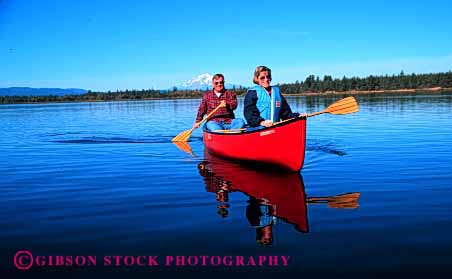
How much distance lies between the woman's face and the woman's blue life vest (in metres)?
0.12

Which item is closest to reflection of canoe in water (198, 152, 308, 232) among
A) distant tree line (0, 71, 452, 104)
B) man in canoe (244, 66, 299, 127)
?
man in canoe (244, 66, 299, 127)

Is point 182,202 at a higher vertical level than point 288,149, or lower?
lower

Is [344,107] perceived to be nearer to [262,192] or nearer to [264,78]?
[264,78]

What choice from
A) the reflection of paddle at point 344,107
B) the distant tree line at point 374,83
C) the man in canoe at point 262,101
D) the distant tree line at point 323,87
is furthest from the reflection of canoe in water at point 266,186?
the distant tree line at point 374,83

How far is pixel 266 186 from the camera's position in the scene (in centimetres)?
741

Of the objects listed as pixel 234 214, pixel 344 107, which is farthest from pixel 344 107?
pixel 234 214

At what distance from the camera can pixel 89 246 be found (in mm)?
4629

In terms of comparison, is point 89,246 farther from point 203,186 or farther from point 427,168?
point 427,168

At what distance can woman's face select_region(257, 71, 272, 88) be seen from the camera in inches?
352

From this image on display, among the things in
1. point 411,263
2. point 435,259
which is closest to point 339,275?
point 411,263

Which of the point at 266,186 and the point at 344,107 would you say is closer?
the point at 266,186

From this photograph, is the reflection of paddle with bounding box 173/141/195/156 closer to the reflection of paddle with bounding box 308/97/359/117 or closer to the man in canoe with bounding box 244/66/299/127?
the man in canoe with bounding box 244/66/299/127

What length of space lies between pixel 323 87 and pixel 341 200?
158 meters

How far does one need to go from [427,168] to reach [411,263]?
5199 millimetres
